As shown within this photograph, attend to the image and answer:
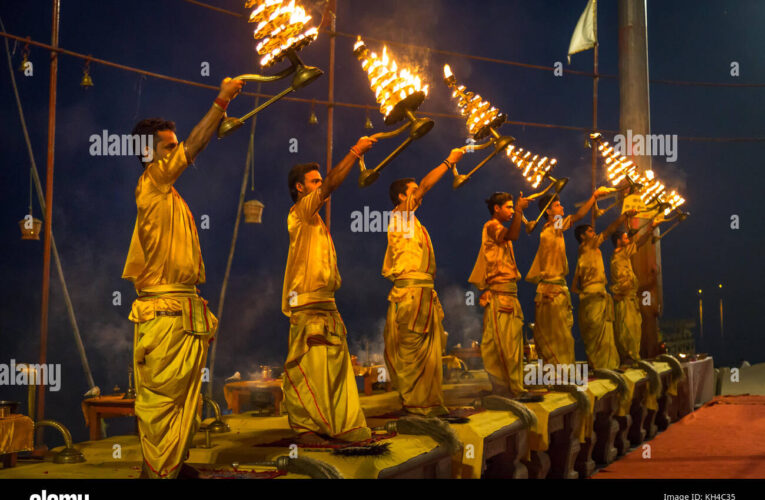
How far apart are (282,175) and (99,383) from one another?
165 inches

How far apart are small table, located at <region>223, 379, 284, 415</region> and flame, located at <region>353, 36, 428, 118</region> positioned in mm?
3662

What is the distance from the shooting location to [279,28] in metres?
4.08

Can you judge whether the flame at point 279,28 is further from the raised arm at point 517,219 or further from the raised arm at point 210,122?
the raised arm at point 517,219

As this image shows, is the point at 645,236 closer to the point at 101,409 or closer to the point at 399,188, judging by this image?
the point at 399,188

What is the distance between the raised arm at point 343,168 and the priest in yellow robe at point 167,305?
0.99 metres

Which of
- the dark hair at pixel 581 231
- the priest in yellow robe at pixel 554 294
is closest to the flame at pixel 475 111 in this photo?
the priest in yellow robe at pixel 554 294

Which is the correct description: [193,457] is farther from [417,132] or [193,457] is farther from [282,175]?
[282,175]

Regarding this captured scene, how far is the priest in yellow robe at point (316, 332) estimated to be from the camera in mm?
4934

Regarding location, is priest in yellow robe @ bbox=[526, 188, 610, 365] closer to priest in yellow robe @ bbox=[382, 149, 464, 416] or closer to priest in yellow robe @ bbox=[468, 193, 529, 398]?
priest in yellow robe @ bbox=[468, 193, 529, 398]

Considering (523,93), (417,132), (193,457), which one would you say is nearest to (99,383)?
(193,457)

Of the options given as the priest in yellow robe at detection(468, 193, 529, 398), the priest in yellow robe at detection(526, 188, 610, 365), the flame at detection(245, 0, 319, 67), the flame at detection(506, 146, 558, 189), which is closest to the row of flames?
the priest in yellow robe at detection(526, 188, 610, 365)

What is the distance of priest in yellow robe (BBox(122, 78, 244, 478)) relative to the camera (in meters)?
3.85

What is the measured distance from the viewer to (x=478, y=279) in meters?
7.53
